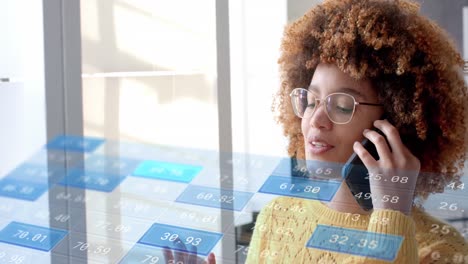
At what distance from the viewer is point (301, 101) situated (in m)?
0.56

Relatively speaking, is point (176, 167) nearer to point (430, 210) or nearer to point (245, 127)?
point (245, 127)

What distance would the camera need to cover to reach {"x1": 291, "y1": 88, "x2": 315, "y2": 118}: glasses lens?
0.55 meters

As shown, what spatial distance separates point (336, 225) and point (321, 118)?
0.31 feet

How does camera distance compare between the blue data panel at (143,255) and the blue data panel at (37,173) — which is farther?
the blue data panel at (37,173)

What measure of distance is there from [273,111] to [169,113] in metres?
0.14

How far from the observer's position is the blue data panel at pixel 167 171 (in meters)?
0.65

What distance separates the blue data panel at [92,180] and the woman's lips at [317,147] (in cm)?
23

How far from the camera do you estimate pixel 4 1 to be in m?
0.83

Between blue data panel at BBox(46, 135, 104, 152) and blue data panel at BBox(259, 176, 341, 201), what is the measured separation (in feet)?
0.82

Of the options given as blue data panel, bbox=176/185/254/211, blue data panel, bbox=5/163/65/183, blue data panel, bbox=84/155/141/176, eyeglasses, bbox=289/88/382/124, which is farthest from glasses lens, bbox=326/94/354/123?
blue data panel, bbox=5/163/65/183

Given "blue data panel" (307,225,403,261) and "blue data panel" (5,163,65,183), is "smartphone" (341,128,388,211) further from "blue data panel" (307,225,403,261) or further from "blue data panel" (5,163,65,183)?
"blue data panel" (5,163,65,183)

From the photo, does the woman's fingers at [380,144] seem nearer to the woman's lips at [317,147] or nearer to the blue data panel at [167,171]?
the woman's lips at [317,147]

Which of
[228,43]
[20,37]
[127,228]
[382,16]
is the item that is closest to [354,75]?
[382,16]
